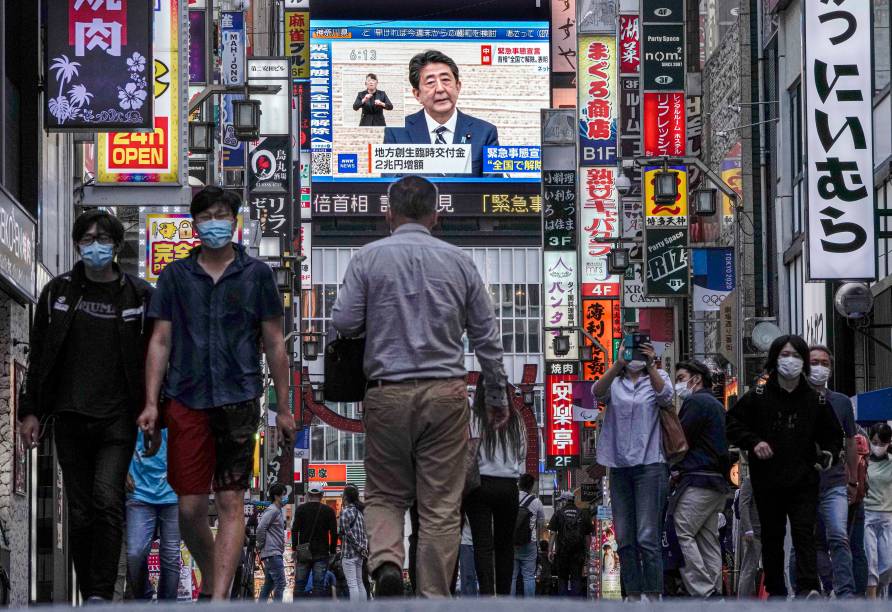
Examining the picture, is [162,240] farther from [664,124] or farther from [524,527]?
[664,124]

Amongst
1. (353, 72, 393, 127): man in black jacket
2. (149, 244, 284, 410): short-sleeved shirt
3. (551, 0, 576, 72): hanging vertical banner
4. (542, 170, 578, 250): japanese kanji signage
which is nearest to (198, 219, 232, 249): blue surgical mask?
(149, 244, 284, 410): short-sleeved shirt

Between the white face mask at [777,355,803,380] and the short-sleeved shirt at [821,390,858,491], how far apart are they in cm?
82

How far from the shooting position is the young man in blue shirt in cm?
1099

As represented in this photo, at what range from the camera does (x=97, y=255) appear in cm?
858

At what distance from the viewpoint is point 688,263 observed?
107 feet

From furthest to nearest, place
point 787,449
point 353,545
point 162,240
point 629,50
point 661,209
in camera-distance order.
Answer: point 629,50 → point 661,209 → point 162,240 → point 353,545 → point 787,449

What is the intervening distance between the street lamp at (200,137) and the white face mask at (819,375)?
12872 millimetres

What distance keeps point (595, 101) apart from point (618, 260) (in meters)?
15.9

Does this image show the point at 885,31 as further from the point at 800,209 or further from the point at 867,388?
the point at 800,209

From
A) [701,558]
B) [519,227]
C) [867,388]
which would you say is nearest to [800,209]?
[867,388]

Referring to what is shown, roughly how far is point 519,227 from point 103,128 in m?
96.1

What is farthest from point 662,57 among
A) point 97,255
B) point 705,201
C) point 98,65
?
point 97,255

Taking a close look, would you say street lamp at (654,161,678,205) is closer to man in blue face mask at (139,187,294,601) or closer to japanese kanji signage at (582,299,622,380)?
japanese kanji signage at (582,299,622,380)

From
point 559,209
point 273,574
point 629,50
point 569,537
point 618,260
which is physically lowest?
point 569,537
